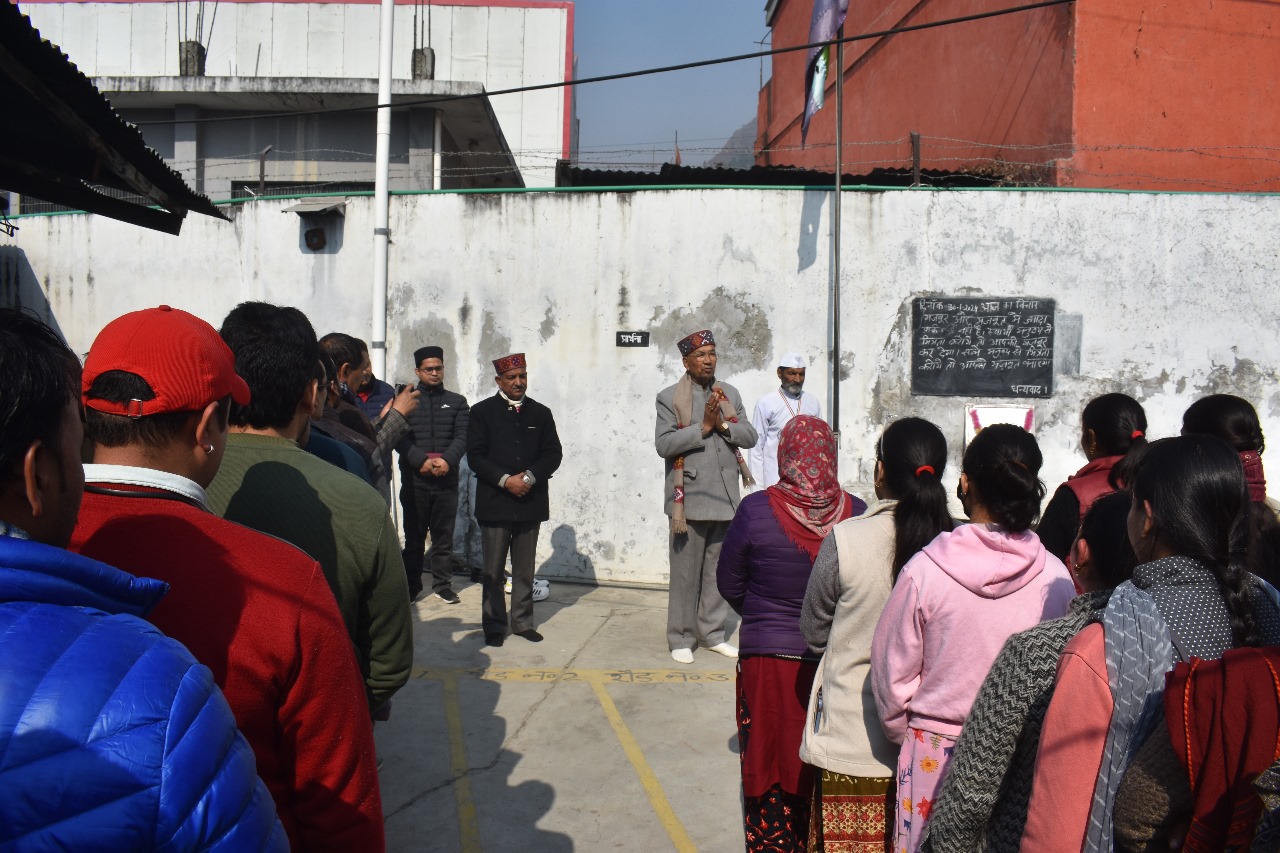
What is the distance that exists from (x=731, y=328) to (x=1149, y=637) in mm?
7366

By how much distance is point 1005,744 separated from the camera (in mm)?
2225

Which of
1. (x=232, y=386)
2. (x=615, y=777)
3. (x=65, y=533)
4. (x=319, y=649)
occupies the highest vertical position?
(x=232, y=386)

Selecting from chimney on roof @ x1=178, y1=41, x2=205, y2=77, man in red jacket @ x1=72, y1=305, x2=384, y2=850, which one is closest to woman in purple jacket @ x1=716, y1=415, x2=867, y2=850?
man in red jacket @ x1=72, y1=305, x2=384, y2=850

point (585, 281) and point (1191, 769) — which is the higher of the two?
point (585, 281)

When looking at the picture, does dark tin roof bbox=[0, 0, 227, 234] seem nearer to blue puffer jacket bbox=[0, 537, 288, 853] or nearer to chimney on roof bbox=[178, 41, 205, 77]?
blue puffer jacket bbox=[0, 537, 288, 853]

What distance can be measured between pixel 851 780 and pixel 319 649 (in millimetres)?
2161

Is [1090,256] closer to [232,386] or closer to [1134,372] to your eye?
[1134,372]

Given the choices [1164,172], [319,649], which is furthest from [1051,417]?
[319,649]

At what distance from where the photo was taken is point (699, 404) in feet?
23.7

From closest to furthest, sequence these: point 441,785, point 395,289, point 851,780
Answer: point 851,780
point 441,785
point 395,289

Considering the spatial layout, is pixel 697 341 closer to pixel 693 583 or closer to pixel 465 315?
pixel 693 583

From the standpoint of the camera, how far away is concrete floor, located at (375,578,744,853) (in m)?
4.46

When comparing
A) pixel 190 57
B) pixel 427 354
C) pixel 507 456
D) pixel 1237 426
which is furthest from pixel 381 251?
pixel 190 57

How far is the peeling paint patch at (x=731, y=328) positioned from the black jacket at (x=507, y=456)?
92.2 inches
